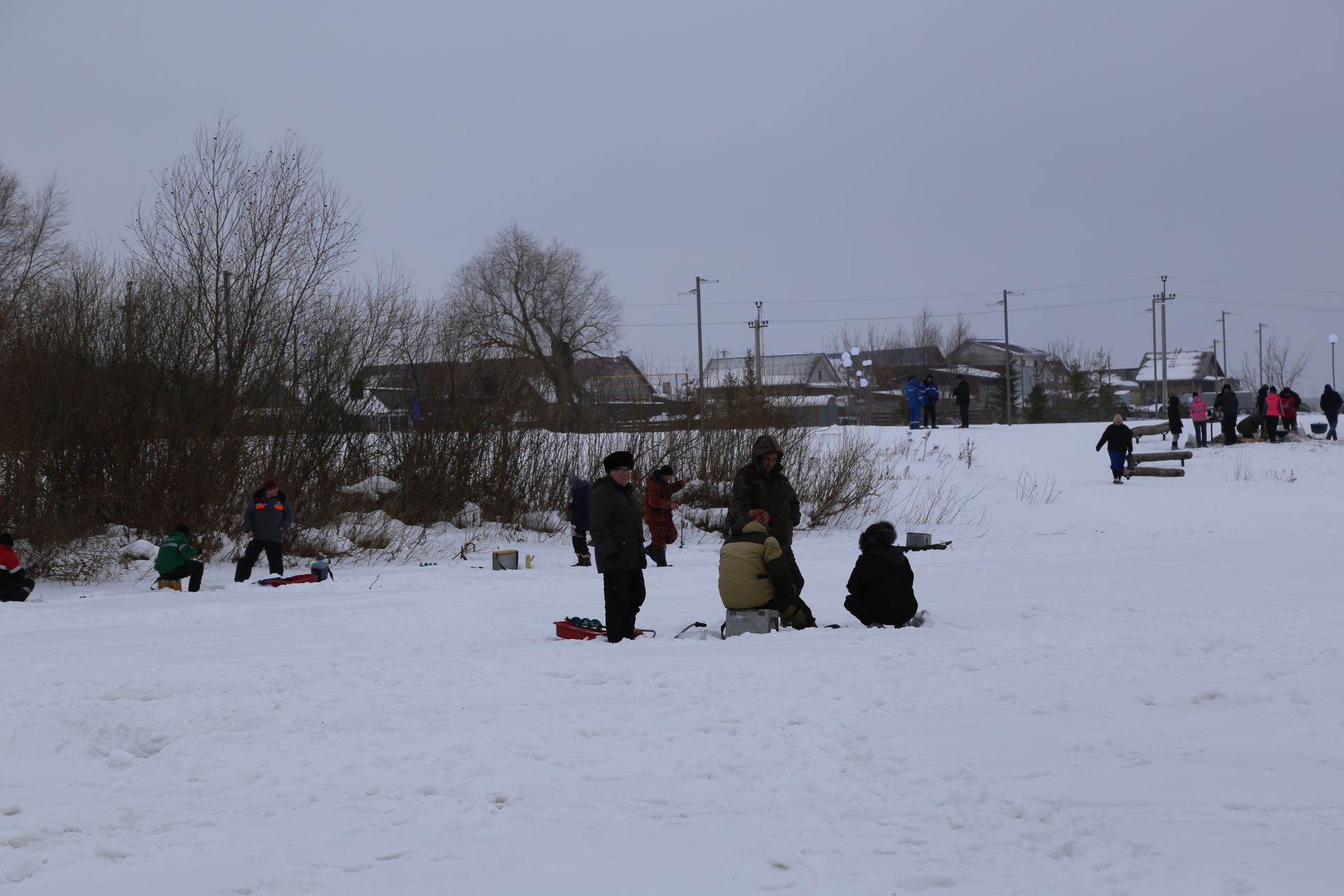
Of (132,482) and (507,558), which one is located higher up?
(132,482)

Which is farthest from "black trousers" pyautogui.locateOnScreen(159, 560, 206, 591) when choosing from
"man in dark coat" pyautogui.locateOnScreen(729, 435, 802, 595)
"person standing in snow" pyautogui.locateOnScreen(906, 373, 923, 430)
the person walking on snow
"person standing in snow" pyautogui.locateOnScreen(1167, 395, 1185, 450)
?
"person standing in snow" pyautogui.locateOnScreen(1167, 395, 1185, 450)

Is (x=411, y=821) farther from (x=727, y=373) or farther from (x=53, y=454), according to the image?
(x=727, y=373)

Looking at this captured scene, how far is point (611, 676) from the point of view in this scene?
8.41 metres

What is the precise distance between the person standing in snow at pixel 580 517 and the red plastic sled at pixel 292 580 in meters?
4.05

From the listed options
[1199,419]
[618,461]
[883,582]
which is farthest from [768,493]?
[1199,419]

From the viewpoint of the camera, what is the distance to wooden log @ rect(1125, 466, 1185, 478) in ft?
96.7

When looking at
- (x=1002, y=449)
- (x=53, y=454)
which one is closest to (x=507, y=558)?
(x=53, y=454)

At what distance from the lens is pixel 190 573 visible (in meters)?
15.2

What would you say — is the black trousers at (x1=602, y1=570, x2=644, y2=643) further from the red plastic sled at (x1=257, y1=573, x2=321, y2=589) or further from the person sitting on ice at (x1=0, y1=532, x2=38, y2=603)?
the person sitting on ice at (x1=0, y1=532, x2=38, y2=603)

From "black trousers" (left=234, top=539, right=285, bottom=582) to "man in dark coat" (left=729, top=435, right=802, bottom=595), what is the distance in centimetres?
774

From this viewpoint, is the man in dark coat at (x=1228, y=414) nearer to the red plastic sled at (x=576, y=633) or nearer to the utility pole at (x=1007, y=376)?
the utility pole at (x=1007, y=376)

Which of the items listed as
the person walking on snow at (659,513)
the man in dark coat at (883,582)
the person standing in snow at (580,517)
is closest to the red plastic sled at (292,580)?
the person standing in snow at (580,517)

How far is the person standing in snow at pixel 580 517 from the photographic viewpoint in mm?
18453

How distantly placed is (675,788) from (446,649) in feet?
15.6
